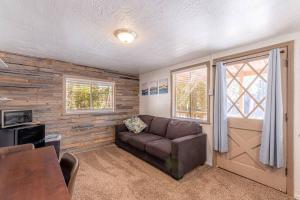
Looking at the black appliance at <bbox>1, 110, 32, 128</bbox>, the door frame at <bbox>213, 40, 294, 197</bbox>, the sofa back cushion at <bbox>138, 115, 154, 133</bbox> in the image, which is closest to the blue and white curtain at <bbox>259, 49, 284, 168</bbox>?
the door frame at <bbox>213, 40, 294, 197</bbox>

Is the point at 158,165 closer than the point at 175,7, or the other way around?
the point at 175,7

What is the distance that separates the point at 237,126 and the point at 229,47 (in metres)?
1.38

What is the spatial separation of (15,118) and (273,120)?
13.3ft

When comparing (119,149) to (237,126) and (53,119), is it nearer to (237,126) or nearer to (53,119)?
(53,119)

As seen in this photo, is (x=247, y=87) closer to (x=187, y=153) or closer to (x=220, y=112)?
(x=220, y=112)

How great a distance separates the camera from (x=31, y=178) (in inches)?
39.7

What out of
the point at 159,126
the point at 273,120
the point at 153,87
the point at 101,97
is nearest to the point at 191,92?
the point at 159,126

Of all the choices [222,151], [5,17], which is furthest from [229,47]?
[5,17]

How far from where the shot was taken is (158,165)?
268cm

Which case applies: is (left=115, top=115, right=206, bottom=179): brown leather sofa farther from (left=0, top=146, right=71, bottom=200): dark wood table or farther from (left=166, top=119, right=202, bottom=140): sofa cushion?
(left=0, top=146, right=71, bottom=200): dark wood table

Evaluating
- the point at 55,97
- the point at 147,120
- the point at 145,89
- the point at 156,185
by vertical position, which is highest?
the point at 145,89

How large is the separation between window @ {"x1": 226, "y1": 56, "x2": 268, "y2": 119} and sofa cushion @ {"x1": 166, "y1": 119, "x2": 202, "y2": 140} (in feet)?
2.18

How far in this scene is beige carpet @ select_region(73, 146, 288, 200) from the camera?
1.96 metres

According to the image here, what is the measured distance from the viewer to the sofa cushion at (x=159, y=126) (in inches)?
137
